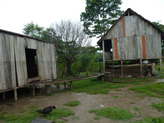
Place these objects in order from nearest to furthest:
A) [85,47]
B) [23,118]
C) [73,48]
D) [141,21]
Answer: [23,118]
[141,21]
[73,48]
[85,47]

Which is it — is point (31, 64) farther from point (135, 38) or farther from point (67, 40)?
point (135, 38)

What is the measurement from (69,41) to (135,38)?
9021mm

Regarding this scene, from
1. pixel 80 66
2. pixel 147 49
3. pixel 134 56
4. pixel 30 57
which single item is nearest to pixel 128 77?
pixel 134 56

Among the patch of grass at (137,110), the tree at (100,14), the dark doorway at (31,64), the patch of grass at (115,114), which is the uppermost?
the tree at (100,14)

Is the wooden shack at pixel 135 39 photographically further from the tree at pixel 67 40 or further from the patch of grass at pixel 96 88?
the tree at pixel 67 40

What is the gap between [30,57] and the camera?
13133 millimetres

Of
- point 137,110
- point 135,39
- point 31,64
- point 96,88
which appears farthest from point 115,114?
point 31,64

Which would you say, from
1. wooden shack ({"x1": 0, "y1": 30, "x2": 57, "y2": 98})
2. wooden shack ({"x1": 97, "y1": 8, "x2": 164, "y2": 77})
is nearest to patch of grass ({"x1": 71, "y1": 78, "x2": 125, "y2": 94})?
wooden shack ({"x1": 97, "y1": 8, "x2": 164, "y2": 77})

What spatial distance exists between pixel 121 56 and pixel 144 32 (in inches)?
128

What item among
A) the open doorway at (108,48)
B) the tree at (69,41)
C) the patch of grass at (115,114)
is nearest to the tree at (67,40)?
the tree at (69,41)

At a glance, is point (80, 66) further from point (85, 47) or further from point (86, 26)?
point (86, 26)

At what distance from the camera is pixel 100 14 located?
2161 cm

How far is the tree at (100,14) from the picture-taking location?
821 inches

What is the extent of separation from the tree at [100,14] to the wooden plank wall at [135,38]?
7.92 metres
